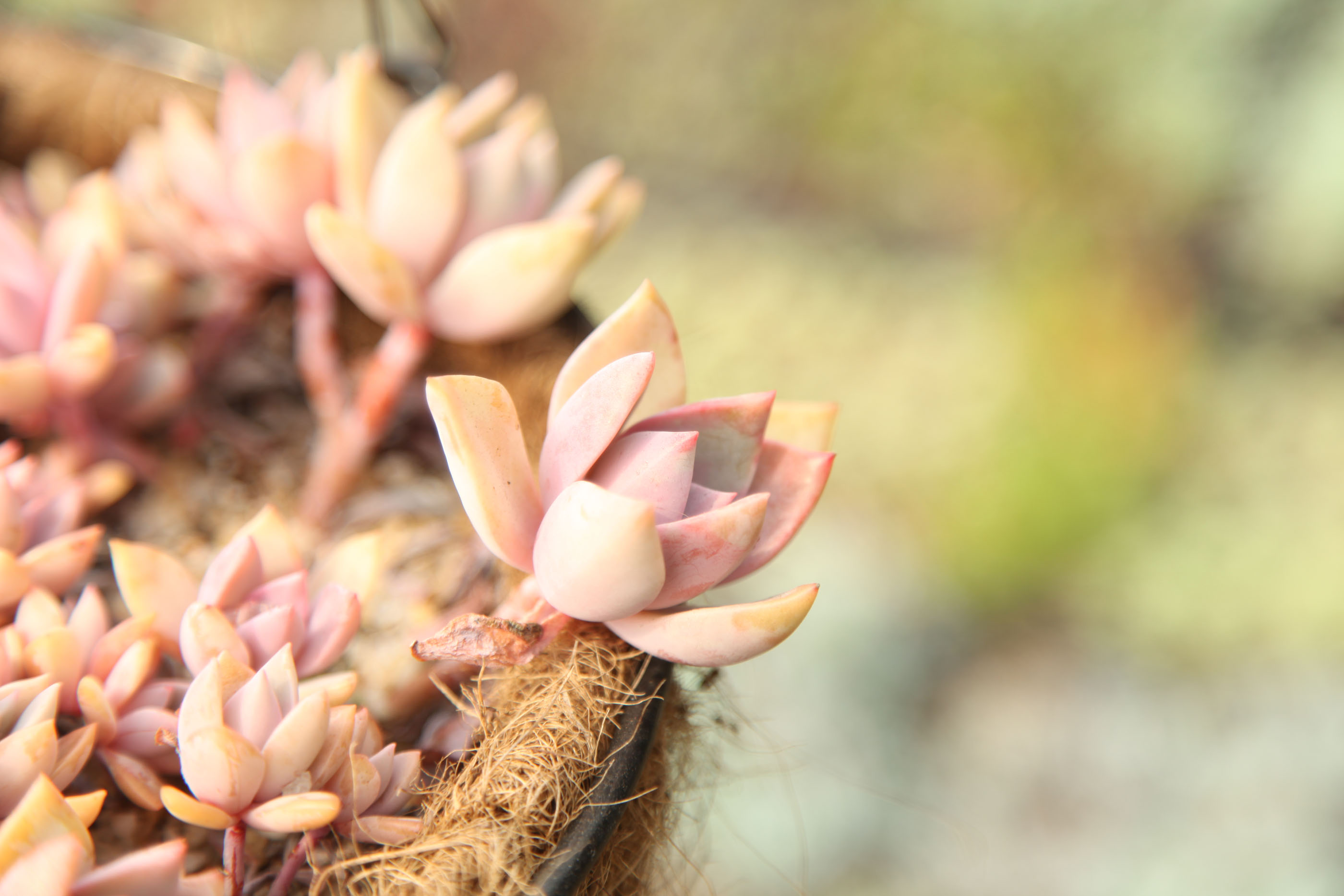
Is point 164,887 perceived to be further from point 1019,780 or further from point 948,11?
point 948,11

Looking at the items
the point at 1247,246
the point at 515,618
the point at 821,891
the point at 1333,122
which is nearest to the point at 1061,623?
the point at 821,891

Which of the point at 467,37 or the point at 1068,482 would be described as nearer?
the point at 1068,482

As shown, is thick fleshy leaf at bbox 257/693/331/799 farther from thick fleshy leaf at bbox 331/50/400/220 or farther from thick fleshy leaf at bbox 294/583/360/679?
thick fleshy leaf at bbox 331/50/400/220

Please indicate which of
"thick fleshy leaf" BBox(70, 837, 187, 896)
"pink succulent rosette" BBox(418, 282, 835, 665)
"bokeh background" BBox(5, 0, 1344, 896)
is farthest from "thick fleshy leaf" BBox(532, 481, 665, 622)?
"bokeh background" BBox(5, 0, 1344, 896)

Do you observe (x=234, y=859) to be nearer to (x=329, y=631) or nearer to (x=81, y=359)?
(x=329, y=631)

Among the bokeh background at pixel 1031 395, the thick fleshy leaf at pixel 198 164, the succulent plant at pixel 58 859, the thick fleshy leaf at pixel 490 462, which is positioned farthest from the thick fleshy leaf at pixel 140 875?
the bokeh background at pixel 1031 395
